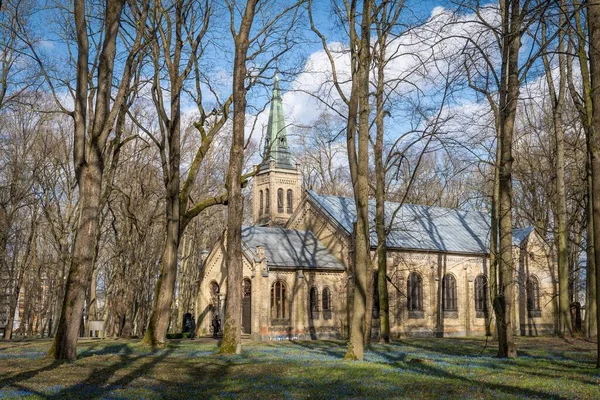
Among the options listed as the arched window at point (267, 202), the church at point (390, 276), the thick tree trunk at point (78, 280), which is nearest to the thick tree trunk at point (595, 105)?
the thick tree trunk at point (78, 280)

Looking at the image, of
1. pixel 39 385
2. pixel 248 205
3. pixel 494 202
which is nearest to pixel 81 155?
pixel 39 385

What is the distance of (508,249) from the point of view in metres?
17.2

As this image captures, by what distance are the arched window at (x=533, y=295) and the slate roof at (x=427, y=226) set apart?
3.08 m

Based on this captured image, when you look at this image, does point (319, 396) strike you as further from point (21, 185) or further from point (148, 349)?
point (21, 185)

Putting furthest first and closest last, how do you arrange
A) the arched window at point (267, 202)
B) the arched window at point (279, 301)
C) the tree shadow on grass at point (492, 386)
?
A: the arched window at point (267, 202) → the arched window at point (279, 301) → the tree shadow on grass at point (492, 386)

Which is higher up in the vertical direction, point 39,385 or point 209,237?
point 209,237

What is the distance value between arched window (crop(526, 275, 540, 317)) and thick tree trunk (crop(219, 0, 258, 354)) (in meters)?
27.6

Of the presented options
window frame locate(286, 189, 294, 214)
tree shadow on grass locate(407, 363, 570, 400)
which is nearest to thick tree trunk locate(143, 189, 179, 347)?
tree shadow on grass locate(407, 363, 570, 400)

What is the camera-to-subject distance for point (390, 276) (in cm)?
3575

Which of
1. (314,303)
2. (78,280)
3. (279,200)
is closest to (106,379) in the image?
(78,280)

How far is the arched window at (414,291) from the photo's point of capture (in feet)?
120

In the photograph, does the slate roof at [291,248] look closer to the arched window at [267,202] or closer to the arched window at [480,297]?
the arched window at [480,297]

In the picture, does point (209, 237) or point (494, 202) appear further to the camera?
point (209, 237)

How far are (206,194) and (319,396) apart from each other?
3354cm
